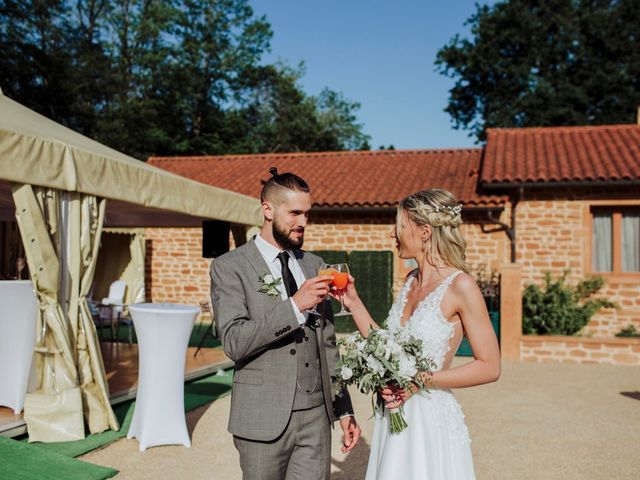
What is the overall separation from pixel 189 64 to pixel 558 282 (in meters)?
26.3

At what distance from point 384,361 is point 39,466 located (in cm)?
314

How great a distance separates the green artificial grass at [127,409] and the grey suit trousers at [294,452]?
2551 mm

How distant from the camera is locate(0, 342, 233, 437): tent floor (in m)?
5.32

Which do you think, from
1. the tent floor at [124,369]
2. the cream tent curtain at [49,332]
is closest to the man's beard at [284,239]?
the cream tent curtain at [49,332]

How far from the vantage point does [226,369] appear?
913 centimetres

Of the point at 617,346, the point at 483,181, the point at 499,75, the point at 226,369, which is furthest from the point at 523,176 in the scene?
the point at 499,75

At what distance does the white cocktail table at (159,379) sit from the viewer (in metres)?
5.19

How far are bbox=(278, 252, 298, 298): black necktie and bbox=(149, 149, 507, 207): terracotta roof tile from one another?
426 inches

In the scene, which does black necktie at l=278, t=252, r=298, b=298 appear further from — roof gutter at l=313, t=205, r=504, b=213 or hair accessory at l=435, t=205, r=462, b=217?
roof gutter at l=313, t=205, r=504, b=213

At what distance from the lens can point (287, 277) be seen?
8.61ft

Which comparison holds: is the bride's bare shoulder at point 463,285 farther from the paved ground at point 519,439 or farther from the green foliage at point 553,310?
the green foliage at point 553,310

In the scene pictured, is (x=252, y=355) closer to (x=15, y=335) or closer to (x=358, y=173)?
(x=15, y=335)

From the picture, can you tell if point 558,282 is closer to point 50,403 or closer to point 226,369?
point 226,369

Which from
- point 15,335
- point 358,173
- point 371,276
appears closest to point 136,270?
point 371,276
